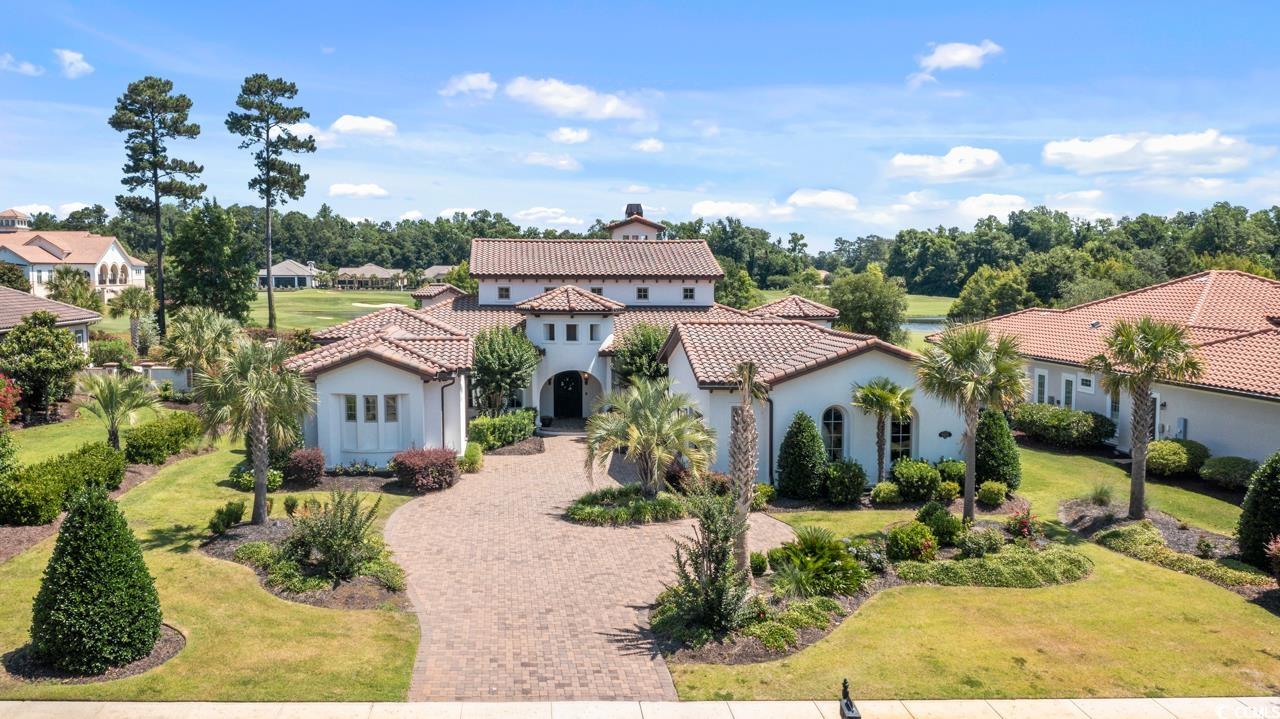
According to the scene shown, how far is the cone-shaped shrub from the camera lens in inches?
505

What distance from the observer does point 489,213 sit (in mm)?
156500

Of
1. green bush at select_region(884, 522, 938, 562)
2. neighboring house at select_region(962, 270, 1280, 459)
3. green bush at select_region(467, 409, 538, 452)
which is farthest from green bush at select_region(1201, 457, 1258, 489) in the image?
green bush at select_region(467, 409, 538, 452)

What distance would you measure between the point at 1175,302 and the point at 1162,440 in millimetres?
12099

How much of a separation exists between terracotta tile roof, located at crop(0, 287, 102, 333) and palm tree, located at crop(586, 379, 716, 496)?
25.1m

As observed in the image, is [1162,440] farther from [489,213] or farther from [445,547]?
[489,213]

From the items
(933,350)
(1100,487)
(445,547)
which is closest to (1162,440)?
(1100,487)

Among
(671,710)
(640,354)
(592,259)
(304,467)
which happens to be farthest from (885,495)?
(592,259)

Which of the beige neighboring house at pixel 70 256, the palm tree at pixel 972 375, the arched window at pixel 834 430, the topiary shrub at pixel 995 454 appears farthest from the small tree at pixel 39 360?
the beige neighboring house at pixel 70 256

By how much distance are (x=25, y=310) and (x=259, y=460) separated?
24.0 metres

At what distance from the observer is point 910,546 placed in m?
18.7

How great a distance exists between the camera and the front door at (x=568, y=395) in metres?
40.1

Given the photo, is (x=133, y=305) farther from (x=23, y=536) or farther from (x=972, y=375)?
(x=972, y=375)

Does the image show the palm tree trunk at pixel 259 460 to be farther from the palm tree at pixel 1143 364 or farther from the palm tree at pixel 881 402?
the palm tree at pixel 1143 364

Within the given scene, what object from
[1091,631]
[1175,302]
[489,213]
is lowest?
[1091,631]
